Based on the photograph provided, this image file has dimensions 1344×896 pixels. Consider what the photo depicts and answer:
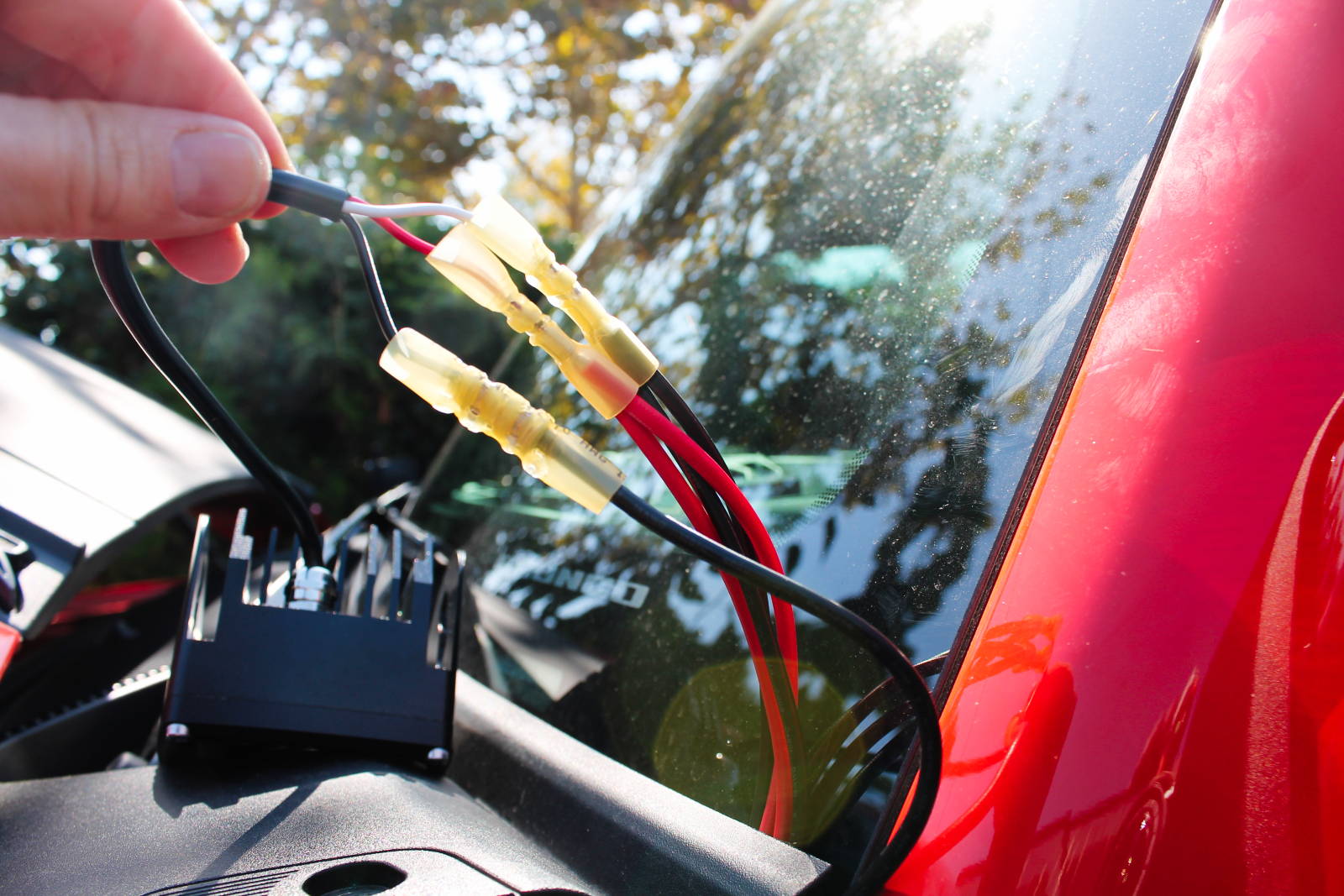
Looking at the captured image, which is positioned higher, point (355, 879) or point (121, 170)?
point (121, 170)

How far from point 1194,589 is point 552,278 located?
21.5 inches

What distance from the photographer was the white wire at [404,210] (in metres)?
0.76

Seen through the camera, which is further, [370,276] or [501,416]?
[370,276]

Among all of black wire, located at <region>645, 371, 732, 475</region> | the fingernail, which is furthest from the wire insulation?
the fingernail

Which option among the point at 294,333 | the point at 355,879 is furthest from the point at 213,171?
the point at 294,333

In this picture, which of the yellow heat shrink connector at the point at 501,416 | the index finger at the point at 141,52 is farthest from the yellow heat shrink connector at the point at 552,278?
the index finger at the point at 141,52

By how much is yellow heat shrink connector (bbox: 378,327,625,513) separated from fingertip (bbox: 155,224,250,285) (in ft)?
1.29

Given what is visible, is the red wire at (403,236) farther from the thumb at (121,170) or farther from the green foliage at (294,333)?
the green foliage at (294,333)

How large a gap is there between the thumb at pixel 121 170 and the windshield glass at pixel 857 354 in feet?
2.04

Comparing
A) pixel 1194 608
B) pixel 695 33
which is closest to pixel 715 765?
pixel 1194 608

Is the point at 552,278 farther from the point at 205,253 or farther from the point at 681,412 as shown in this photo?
the point at 205,253

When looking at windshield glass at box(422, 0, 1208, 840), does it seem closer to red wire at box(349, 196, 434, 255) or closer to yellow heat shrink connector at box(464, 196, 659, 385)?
yellow heat shrink connector at box(464, 196, 659, 385)

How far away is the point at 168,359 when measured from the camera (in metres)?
0.88

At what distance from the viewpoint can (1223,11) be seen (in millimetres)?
901
